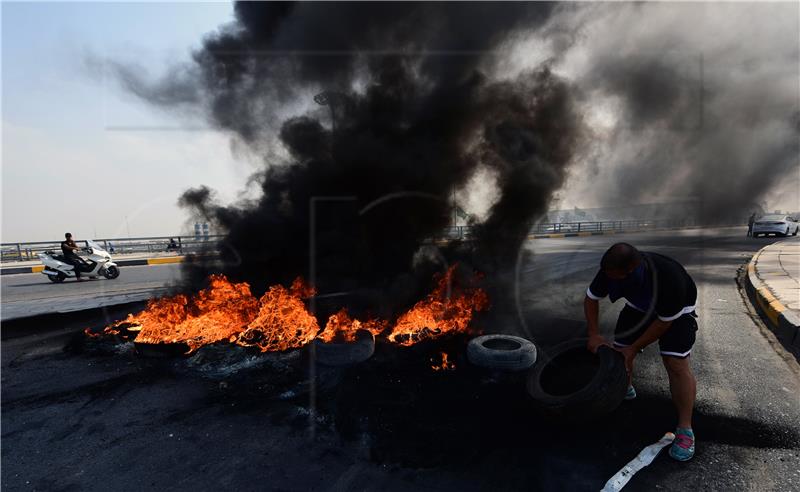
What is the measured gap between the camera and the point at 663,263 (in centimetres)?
294

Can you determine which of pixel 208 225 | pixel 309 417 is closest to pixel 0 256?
pixel 208 225

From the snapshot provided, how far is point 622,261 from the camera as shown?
2859 mm

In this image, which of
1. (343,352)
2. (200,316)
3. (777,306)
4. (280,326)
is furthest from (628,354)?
(200,316)

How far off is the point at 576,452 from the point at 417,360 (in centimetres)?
224

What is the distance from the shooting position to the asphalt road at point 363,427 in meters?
2.63

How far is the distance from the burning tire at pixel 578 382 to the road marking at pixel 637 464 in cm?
37

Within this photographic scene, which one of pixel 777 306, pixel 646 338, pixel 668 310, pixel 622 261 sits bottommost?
pixel 777 306

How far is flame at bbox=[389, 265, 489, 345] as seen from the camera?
18.3 ft

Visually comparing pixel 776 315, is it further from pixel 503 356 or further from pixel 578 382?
pixel 503 356

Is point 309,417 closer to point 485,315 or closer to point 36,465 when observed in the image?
point 36,465

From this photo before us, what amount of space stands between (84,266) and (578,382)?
15204mm

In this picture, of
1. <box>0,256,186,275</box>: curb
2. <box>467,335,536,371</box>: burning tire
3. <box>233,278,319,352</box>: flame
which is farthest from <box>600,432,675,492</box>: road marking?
<box>0,256,186,275</box>: curb

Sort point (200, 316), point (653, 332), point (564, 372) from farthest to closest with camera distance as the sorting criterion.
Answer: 1. point (200, 316)
2. point (564, 372)
3. point (653, 332)

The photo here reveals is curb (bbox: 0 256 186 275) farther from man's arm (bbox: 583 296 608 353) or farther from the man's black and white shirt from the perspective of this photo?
the man's black and white shirt
